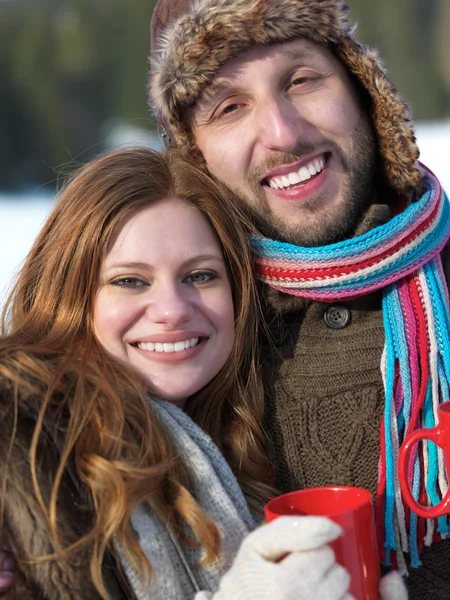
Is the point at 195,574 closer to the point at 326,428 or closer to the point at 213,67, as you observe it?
the point at 326,428

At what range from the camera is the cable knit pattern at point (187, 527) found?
63.7 inches

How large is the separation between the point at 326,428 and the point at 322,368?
0.52 ft

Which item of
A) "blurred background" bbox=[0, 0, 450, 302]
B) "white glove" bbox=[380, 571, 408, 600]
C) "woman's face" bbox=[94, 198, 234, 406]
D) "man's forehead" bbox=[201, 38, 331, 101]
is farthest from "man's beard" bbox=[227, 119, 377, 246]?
"blurred background" bbox=[0, 0, 450, 302]

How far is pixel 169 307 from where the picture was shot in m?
1.83

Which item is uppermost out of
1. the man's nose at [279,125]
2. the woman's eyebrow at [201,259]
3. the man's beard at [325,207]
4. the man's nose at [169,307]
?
the man's nose at [279,125]

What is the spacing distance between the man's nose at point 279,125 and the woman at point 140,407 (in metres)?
0.21

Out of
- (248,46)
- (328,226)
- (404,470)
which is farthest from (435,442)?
(248,46)

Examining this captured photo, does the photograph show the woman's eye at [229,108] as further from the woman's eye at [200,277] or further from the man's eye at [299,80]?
the woman's eye at [200,277]

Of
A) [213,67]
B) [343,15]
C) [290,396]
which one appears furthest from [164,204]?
[343,15]

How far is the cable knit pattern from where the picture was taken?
162 centimetres

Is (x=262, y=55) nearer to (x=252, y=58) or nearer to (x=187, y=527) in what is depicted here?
(x=252, y=58)

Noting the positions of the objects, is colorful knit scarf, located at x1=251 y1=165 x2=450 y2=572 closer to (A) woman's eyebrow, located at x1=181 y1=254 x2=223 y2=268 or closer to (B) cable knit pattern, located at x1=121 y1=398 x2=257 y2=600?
(A) woman's eyebrow, located at x1=181 y1=254 x2=223 y2=268

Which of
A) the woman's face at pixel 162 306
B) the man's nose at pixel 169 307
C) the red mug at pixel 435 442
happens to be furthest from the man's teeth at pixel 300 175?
the red mug at pixel 435 442

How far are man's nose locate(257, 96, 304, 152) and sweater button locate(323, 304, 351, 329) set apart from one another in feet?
1.46
